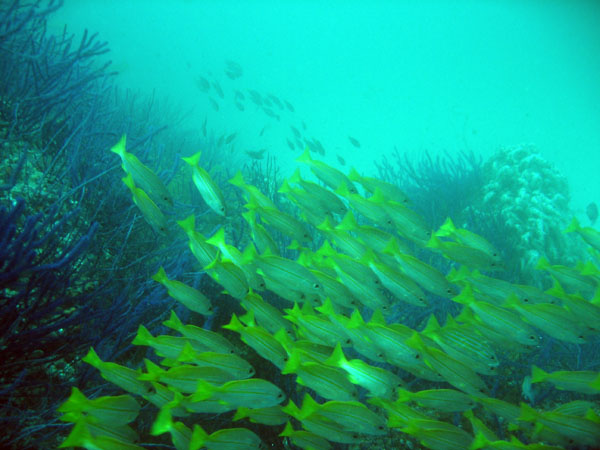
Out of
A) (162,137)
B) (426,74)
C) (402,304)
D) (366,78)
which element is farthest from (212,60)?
(402,304)

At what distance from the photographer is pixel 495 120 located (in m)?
100

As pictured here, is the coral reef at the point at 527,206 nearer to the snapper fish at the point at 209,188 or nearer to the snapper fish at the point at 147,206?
the snapper fish at the point at 209,188

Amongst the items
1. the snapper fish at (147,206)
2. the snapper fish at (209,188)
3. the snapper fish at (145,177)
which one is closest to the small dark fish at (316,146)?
the snapper fish at (209,188)

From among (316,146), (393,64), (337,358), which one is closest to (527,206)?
(316,146)

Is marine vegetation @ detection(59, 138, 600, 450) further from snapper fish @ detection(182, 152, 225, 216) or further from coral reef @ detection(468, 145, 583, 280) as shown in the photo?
coral reef @ detection(468, 145, 583, 280)

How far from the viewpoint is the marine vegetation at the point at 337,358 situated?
1.99 metres

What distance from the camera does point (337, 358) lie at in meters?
2.19

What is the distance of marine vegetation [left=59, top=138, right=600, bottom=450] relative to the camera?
6.53 ft

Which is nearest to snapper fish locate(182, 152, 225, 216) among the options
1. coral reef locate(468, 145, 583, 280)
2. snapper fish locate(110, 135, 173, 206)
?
snapper fish locate(110, 135, 173, 206)

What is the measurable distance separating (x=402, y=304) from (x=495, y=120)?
391 feet

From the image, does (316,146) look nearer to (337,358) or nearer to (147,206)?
(147,206)

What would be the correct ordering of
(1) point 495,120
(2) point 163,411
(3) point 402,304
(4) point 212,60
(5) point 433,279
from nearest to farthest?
(2) point 163,411
(5) point 433,279
(3) point 402,304
(1) point 495,120
(4) point 212,60

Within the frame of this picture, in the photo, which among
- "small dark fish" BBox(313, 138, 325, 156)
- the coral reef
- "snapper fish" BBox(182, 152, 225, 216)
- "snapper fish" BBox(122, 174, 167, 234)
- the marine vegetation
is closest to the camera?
the marine vegetation

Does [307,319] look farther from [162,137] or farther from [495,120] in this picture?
[495,120]
